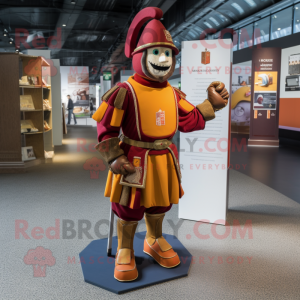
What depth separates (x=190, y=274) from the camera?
2.46m

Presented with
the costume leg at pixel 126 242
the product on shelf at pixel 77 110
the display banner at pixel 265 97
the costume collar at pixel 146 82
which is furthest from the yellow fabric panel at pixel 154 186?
the product on shelf at pixel 77 110

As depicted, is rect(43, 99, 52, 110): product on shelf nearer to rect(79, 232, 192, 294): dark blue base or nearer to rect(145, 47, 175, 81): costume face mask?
rect(79, 232, 192, 294): dark blue base

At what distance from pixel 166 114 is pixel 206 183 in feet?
4.45

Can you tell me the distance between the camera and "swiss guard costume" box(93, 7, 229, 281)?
219cm

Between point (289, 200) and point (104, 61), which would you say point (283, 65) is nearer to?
point (289, 200)

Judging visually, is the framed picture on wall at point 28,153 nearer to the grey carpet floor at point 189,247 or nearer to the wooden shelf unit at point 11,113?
the wooden shelf unit at point 11,113

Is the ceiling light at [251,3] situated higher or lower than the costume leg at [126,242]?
higher

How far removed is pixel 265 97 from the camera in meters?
9.52

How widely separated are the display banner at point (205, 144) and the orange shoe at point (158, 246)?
3.16 feet

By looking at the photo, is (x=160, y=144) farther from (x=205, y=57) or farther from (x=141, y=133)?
(x=205, y=57)

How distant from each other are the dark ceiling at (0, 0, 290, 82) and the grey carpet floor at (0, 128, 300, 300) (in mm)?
7231

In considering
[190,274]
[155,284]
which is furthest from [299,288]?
[155,284]

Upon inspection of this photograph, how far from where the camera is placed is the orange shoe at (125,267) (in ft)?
7.60

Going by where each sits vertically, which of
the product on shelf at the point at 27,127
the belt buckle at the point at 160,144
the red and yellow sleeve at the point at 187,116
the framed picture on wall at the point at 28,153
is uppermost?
the red and yellow sleeve at the point at 187,116
